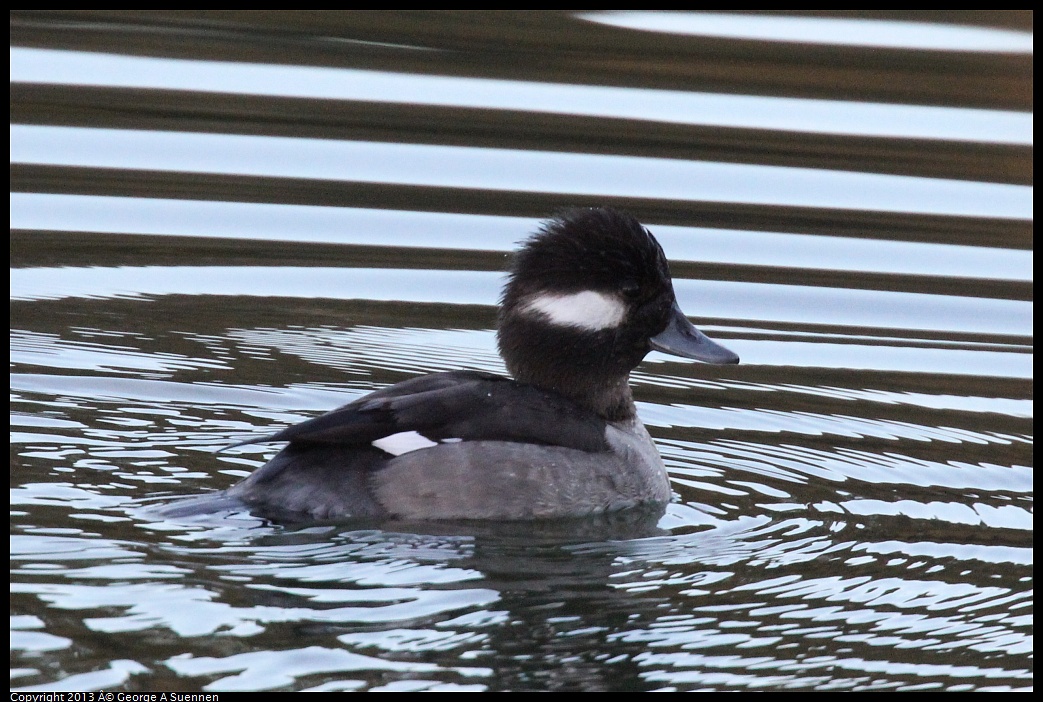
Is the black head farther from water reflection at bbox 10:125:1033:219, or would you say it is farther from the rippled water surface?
water reflection at bbox 10:125:1033:219

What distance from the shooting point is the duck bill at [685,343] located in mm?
A: 7305

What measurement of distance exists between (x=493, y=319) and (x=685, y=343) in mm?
2416

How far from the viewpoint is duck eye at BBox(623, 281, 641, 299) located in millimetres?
7059

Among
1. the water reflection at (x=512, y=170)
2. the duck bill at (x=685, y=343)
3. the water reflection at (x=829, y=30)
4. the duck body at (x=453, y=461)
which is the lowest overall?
the duck body at (x=453, y=461)

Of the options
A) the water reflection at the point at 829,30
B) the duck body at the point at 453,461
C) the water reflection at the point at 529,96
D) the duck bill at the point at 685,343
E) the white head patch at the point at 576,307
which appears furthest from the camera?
the water reflection at the point at 829,30

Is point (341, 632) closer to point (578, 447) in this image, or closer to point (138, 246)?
point (578, 447)

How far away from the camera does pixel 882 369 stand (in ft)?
29.4

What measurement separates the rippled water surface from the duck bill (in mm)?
450

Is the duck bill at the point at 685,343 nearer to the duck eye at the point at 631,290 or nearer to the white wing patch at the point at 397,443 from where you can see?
the duck eye at the point at 631,290

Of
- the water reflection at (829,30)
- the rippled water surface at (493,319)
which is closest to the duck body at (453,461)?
the rippled water surface at (493,319)

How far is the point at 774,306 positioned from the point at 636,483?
11.1ft

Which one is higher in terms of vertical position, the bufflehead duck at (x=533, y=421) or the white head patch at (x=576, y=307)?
the white head patch at (x=576, y=307)

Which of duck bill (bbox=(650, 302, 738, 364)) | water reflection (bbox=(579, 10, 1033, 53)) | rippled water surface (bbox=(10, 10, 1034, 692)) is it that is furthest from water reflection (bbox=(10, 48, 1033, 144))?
duck bill (bbox=(650, 302, 738, 364))

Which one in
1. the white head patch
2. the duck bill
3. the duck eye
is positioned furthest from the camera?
the duck bill
